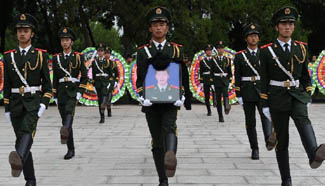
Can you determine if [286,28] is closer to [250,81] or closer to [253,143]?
[250,81]

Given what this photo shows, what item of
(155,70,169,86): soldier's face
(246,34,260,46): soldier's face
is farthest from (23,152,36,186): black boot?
(246,34,260,46): soldier's face

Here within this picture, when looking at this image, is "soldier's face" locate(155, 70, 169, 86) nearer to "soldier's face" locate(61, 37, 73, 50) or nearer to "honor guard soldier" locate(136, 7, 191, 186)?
"honor guard soldier" locate(136, 7, 191, 186)

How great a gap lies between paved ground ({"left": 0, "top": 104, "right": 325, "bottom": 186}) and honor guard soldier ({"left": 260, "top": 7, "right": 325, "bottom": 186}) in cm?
70

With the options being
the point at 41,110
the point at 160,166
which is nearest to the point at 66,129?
the point at 41,110

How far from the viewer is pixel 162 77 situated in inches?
180

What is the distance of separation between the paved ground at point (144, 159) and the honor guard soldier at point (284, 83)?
0.70 metres

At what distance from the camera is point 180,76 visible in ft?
15.2

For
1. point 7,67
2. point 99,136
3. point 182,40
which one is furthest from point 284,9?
point 182,40

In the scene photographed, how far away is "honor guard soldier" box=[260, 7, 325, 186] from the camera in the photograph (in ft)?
15.5

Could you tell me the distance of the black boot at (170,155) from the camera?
13.6ft

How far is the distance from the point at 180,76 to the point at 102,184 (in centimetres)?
175

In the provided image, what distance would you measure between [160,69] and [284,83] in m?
1.53

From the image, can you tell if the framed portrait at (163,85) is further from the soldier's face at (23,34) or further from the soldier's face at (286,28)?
the soldier's face at (23,34)

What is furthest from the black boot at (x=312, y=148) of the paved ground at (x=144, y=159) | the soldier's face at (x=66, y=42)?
the soldier's face at (x=66, y=42)
